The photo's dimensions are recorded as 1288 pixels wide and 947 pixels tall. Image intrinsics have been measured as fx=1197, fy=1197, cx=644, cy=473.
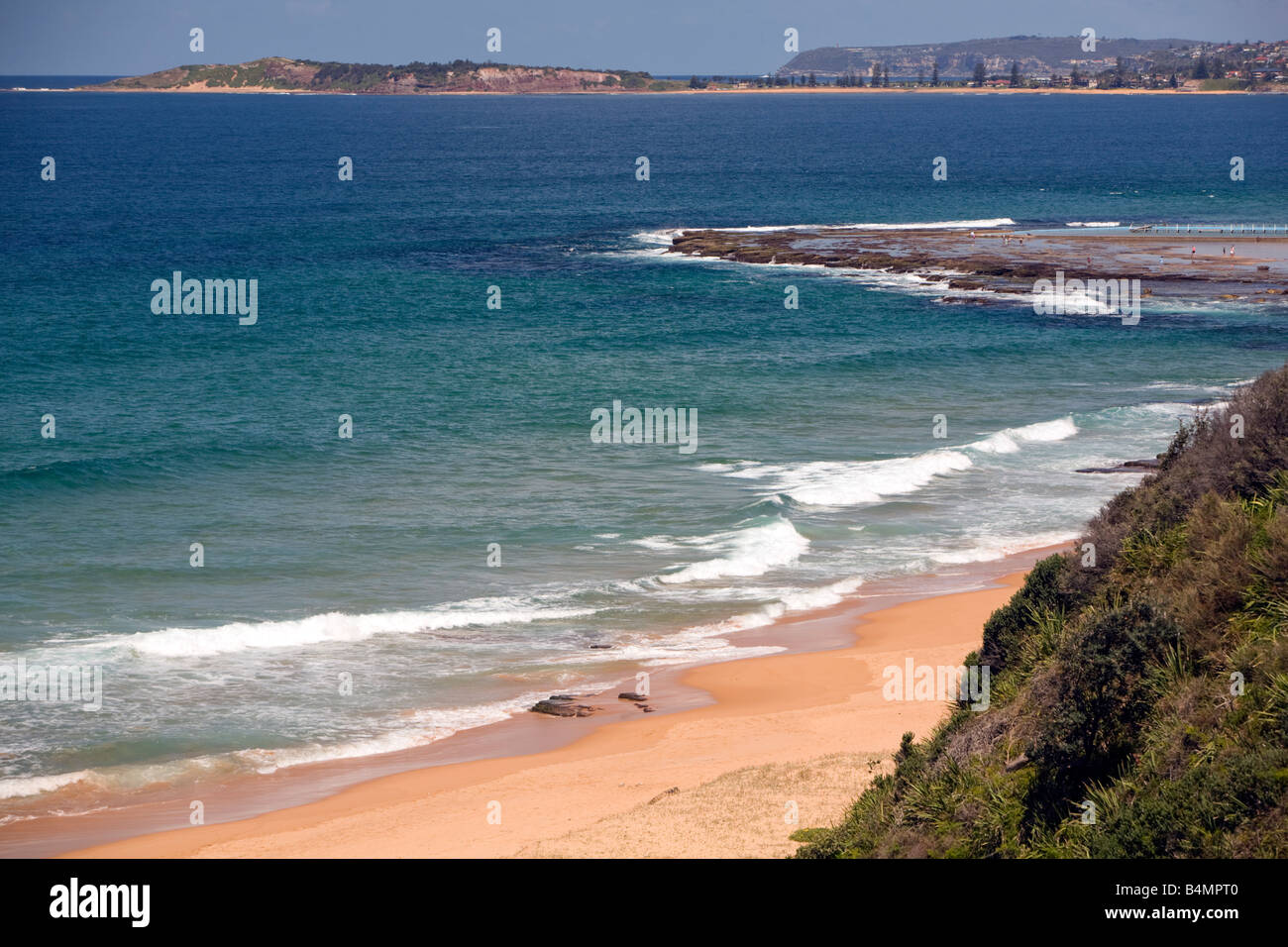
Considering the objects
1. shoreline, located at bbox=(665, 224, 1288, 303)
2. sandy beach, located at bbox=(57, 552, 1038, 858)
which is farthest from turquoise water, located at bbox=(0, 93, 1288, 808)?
shoreline, located at bbox=(665, 224, 1288, 303)

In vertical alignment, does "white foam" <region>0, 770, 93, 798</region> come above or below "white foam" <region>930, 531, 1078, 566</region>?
below

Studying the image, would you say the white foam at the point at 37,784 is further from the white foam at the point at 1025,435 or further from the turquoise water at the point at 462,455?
the white foam at the point at 1025,435

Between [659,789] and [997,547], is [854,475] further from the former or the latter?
[659,789]

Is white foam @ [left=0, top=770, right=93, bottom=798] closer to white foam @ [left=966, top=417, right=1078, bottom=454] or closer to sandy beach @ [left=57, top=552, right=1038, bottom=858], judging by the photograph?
sandy beach @ [left=57, top=552, right=1038, bottom=858]

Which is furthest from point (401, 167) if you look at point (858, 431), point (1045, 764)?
point (1045, 764)

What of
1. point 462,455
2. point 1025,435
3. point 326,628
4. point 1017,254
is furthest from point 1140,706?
point 1017,254

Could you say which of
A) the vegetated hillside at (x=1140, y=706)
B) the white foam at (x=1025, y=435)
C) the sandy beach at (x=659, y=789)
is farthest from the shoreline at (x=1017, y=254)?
the vegetated hillside at (x=1140, y=706)

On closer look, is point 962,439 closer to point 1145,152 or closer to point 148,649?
point 148,649
